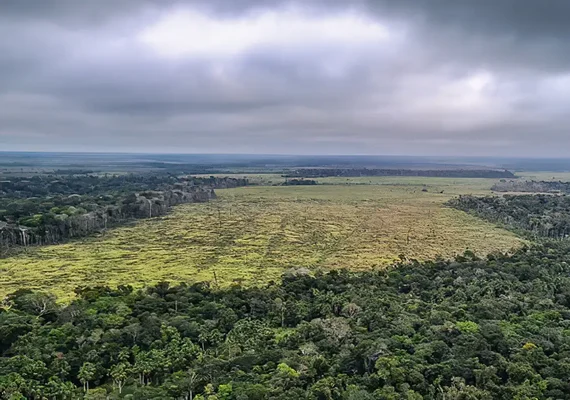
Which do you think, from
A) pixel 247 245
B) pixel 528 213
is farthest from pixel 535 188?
pixel 247 245

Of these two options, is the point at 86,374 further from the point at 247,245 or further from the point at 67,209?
the point at 67,209

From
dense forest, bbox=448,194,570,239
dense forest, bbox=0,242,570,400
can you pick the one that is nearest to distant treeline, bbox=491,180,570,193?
dense forest, bbox=448,194,570,239

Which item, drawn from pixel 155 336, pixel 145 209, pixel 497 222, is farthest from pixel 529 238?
pixel 145 209

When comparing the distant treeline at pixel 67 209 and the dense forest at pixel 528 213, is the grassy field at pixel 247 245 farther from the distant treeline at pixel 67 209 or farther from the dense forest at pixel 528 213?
the dense forest at pixel 528 213

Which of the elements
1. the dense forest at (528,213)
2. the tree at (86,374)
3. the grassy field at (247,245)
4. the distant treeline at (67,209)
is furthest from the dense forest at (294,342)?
the dense forest at (528,213)

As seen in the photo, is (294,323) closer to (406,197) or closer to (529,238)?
(529,238)
